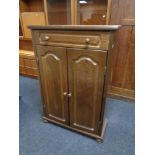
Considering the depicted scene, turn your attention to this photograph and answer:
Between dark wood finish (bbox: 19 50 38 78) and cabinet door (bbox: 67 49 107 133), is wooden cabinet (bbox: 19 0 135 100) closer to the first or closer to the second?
cabinet door (bbox: 67 49 107 133)

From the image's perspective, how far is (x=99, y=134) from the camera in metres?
1.37

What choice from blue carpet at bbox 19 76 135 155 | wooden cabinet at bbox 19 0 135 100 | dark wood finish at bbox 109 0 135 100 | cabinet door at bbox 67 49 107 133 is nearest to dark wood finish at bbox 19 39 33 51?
wooden cabinet at bbox 19 0 135 100

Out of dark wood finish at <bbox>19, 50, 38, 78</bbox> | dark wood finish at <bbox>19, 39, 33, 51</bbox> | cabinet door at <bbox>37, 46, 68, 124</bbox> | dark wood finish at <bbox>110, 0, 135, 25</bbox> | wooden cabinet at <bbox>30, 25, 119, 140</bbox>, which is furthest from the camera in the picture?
dark wood finish at <bbox>19, 39, 33, 51</bbox>

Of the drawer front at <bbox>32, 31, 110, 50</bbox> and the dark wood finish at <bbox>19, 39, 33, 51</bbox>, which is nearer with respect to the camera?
the drawer front at <bbox>32, 31, 110, 50</bbox>

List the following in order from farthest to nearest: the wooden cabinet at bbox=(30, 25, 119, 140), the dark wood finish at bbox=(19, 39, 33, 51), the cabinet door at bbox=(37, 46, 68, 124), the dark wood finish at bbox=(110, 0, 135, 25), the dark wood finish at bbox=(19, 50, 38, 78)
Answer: the dark wood finish at bbox=(19, 39, 33, 51) → the dark wood finish at bbox=(19, 50, 38, 78) → the dark wood finish at bbox=(110, 0, 135, 25) → the cabinet door at bbox=(37, 46, 68, 124) → the wooden cabinet at bbox=(30, 25, 119, 140)

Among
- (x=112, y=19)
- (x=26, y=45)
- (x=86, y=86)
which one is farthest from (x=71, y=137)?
(x=26, y=45)

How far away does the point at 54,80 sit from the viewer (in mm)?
1338

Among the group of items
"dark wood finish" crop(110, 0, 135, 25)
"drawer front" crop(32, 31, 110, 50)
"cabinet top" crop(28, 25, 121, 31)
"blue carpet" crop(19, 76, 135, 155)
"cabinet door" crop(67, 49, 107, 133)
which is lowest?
"blue carpet" crop(19, 76, 135, 155)

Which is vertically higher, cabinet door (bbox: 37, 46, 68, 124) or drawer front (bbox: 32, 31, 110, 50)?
drawer front (bbox: 32, 31, 110, 50)

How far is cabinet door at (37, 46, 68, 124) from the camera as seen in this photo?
4.02 feet
